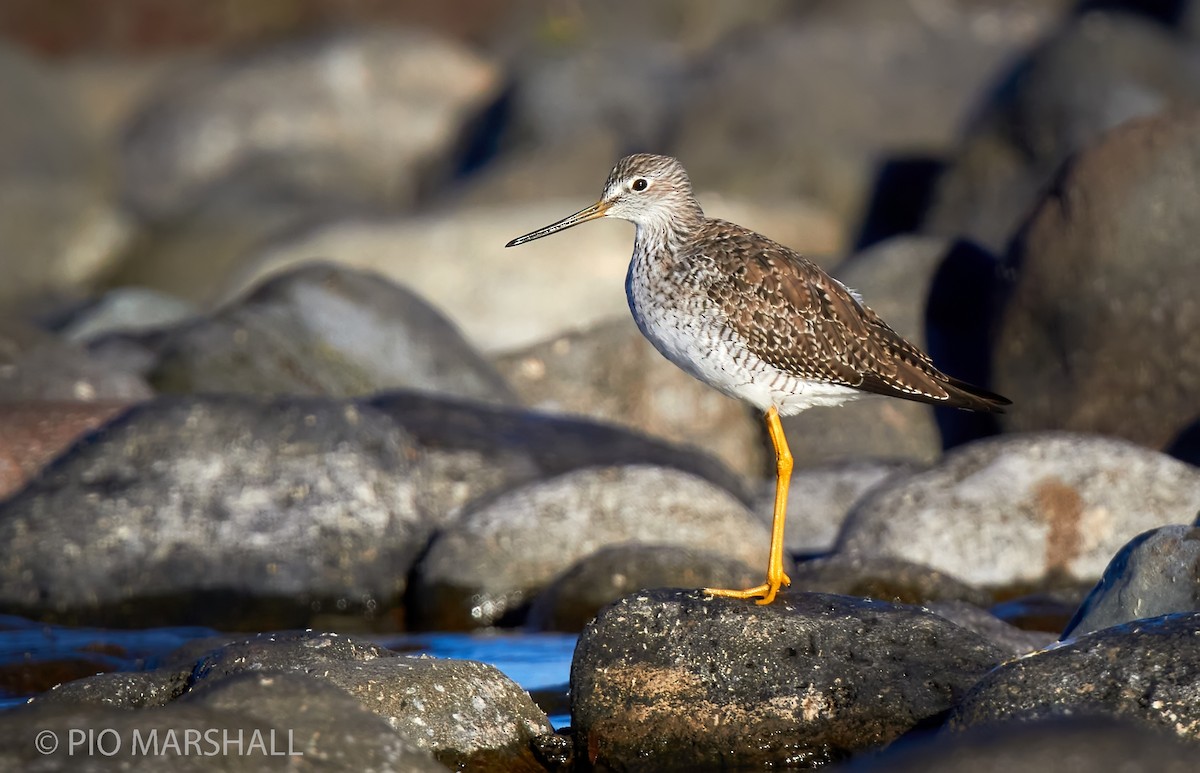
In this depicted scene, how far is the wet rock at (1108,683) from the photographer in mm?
6445

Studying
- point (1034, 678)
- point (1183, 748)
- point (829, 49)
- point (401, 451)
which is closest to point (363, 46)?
point (829, 49)

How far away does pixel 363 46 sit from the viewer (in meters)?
26.4

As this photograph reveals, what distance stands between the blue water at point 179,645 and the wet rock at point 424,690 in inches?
53.9

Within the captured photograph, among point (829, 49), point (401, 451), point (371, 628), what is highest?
point (829, 49)

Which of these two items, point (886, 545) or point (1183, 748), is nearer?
point (1183, 748)

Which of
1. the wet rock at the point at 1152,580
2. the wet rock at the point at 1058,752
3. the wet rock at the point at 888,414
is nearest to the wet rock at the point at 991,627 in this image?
the wet rock at the point at 1152,580

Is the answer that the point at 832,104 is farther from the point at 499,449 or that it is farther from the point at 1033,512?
the point at 1033,512

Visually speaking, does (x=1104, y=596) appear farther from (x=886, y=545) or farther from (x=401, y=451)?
(x=401, y=451)

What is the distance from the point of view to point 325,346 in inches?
543

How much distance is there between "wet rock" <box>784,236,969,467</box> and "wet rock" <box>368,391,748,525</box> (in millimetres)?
1712

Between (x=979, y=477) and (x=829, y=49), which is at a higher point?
(x=829, y=49)

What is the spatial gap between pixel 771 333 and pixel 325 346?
6368 millimetres

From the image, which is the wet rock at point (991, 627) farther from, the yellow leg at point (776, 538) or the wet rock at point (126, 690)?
the wet rock at point (126, 690)

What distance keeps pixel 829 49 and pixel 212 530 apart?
13819 millimetres
